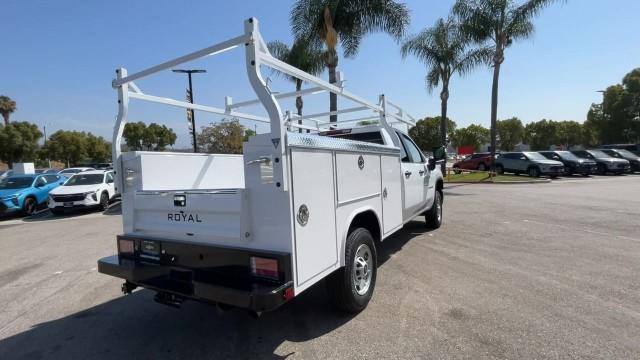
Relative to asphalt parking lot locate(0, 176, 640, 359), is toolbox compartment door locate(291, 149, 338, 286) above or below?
above

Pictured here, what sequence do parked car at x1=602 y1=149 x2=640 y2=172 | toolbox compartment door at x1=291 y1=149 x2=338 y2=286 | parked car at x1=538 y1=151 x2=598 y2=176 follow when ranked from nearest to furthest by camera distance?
1. toolbox compartment door at x1=291 y1=149 x2=338 y2=286
2. parked car at x1=538 y1=151 x2=598 y2=176
3. parked car at x1=602 y1=149 x2=640 y2=172

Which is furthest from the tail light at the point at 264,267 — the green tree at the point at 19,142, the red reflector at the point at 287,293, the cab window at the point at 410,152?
the green tree at the point at 19,142

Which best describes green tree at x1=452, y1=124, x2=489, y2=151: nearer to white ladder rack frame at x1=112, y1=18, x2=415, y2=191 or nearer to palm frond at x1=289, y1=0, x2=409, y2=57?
palm frond at x1=289, y1=0, x2=409, y2=57

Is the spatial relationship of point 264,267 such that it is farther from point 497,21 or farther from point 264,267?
point 497,21

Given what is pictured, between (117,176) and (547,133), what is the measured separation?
8776 centimetres

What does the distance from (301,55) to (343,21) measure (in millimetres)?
4233

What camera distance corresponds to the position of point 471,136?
84625mm

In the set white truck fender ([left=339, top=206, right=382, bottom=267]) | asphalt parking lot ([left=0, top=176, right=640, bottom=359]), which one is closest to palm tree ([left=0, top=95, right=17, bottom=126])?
asphalt parking lot ([left=0, top=176, right=640, bottom=359])

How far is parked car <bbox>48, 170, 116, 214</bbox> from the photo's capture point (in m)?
13.2

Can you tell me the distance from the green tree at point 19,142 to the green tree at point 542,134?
86.0 m

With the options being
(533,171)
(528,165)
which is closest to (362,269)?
(533,171)

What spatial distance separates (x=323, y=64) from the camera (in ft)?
68.9

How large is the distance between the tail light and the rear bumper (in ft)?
0.11

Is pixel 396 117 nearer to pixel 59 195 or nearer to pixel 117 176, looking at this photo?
Result: pixel 117 176
